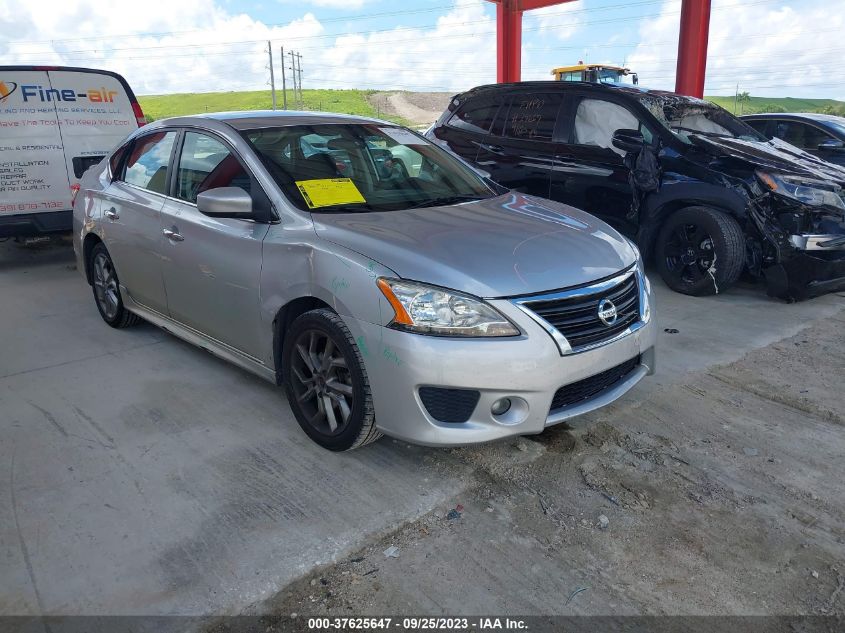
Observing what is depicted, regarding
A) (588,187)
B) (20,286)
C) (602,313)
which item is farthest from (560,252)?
(20,286)

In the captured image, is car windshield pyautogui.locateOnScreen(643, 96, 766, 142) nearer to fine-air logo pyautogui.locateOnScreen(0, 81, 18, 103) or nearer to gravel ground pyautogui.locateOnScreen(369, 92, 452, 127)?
fine-air logo pyautogui.locateOnScreen(0, 81, 18, 103)

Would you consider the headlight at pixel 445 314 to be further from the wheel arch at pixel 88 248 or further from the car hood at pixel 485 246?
the wheel arch at pixel 88 248

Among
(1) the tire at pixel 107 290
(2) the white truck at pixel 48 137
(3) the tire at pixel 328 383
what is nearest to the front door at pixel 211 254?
(3) the tire at pixel 328 383

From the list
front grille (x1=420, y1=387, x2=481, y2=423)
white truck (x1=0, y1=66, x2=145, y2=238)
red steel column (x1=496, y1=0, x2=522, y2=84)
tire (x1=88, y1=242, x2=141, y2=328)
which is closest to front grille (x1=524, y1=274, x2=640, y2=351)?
front grille (x1=420, y1=387, x2=481, y2=423)

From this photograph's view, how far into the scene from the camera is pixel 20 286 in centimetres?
639

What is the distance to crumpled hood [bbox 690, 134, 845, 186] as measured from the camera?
5449mm

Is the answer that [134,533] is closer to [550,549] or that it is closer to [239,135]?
[550,549]

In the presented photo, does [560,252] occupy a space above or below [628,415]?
above

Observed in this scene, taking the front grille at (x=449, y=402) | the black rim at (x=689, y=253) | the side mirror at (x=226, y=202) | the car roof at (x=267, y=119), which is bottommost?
the black rim at (x=689, y=253)

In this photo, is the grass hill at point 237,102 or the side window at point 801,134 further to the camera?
the grass hill at point 237,102

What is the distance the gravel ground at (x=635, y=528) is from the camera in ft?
7.42

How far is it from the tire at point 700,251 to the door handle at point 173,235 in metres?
4.09

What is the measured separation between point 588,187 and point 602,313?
359 cm

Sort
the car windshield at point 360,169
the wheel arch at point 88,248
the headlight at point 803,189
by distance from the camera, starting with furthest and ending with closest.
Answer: the headlight at point 803,189, the wheel arch at point 88,248, the car windshield at point 360,169
